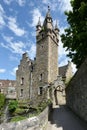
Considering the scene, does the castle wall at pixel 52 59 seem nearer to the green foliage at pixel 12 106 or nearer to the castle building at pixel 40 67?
the castle building at pixel 40 67

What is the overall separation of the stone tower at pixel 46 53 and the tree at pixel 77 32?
1762cm

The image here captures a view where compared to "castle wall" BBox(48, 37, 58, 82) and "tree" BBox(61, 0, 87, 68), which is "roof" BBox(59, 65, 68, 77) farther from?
"tree" BBox(61, 0, 87, 68)

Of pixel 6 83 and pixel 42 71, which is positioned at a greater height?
pixel 6 83

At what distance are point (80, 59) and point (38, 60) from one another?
21.2m

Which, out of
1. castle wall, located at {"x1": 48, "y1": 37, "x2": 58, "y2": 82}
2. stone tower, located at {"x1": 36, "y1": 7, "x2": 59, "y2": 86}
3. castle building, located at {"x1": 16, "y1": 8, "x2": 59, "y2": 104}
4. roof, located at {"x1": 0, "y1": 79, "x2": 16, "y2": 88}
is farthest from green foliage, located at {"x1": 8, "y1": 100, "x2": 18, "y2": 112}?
roof, located at {"x1": 0, "y1": 79, "x2": 16, "y2": 88}

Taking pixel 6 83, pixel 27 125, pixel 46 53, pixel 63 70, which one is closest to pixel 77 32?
pixel 27 125

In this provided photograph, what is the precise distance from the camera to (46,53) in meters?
38.7

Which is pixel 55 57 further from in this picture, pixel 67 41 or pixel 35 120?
pixel 35 120

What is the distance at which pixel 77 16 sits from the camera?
17.0 metres

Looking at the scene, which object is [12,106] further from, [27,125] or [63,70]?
[27,125]

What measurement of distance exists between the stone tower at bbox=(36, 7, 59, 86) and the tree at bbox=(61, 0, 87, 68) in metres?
17.6

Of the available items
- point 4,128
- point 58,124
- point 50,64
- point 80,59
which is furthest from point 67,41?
point 50,64

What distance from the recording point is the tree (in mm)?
14656

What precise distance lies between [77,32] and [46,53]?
876 inches
